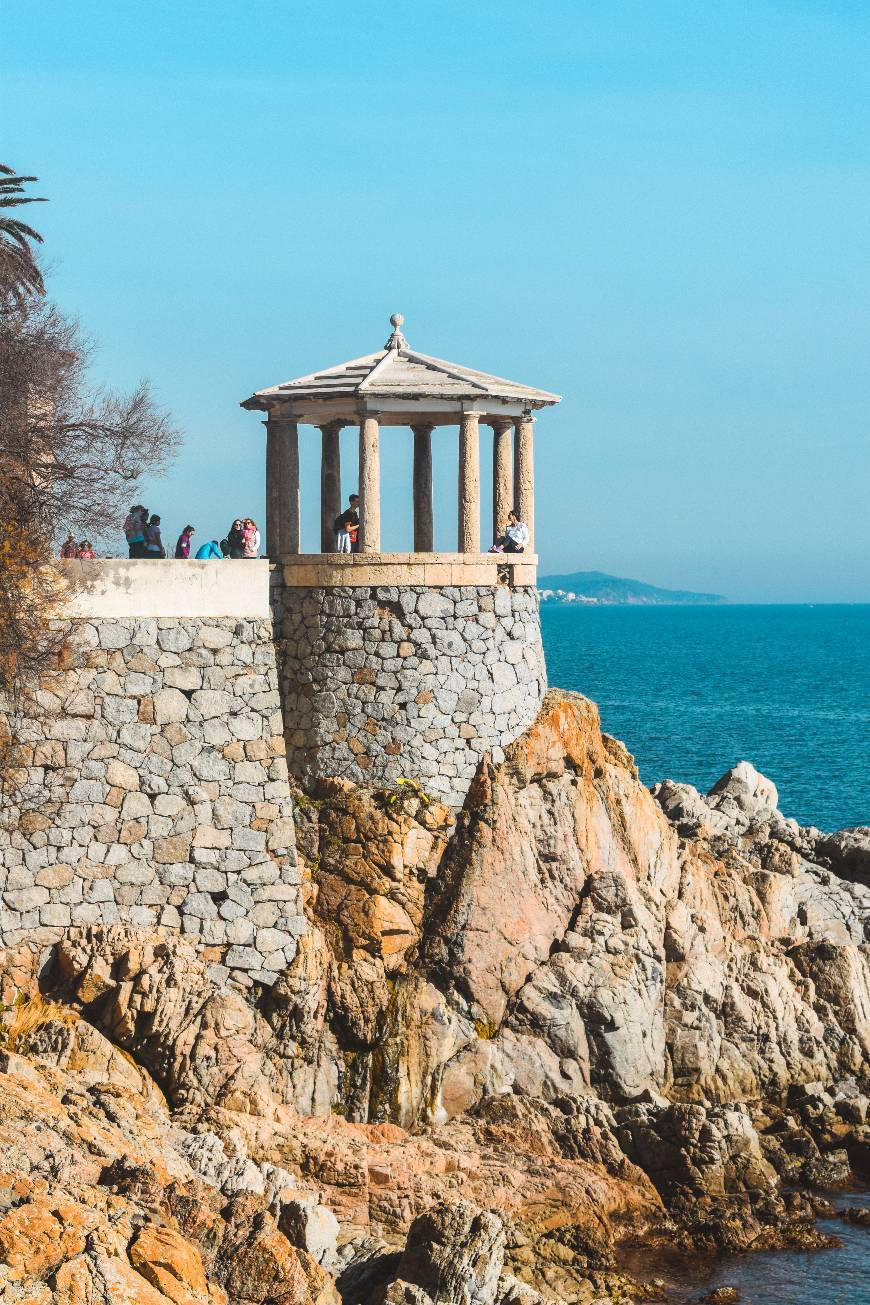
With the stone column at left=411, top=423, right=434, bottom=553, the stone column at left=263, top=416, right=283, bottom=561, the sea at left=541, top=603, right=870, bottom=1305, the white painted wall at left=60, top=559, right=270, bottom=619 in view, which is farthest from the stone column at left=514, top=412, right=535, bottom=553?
the sea at left=541, top=603, right=870, bottom=1305

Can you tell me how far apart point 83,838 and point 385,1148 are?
580cm

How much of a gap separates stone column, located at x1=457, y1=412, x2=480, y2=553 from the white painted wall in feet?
13.2

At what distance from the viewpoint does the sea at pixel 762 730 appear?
2194 cm

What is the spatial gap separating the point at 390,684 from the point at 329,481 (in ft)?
18.5

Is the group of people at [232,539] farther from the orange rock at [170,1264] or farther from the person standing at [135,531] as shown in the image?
the orange rock at [170,1264]

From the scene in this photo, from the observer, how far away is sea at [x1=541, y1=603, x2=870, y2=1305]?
21.9 m

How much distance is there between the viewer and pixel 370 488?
88.2 ft

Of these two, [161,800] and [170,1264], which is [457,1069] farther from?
[170,1264]

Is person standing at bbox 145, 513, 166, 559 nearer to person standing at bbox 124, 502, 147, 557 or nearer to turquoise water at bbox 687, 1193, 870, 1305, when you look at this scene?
person standing at bbox 124, 502, 147, 557

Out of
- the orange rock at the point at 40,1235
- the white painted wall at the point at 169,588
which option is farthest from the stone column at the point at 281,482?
the orange rock at the point at 40,1235

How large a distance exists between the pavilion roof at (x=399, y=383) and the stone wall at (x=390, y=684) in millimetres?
3093

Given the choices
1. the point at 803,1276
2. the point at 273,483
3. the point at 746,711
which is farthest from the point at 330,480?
the point at 746,711

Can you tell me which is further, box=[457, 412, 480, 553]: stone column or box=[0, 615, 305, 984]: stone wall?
box=[457, 412, 480, 553]: stone column

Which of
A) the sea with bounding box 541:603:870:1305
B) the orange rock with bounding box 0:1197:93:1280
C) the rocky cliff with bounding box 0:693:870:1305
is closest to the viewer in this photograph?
the orange rock with bounding box 0:1197:93:1280
